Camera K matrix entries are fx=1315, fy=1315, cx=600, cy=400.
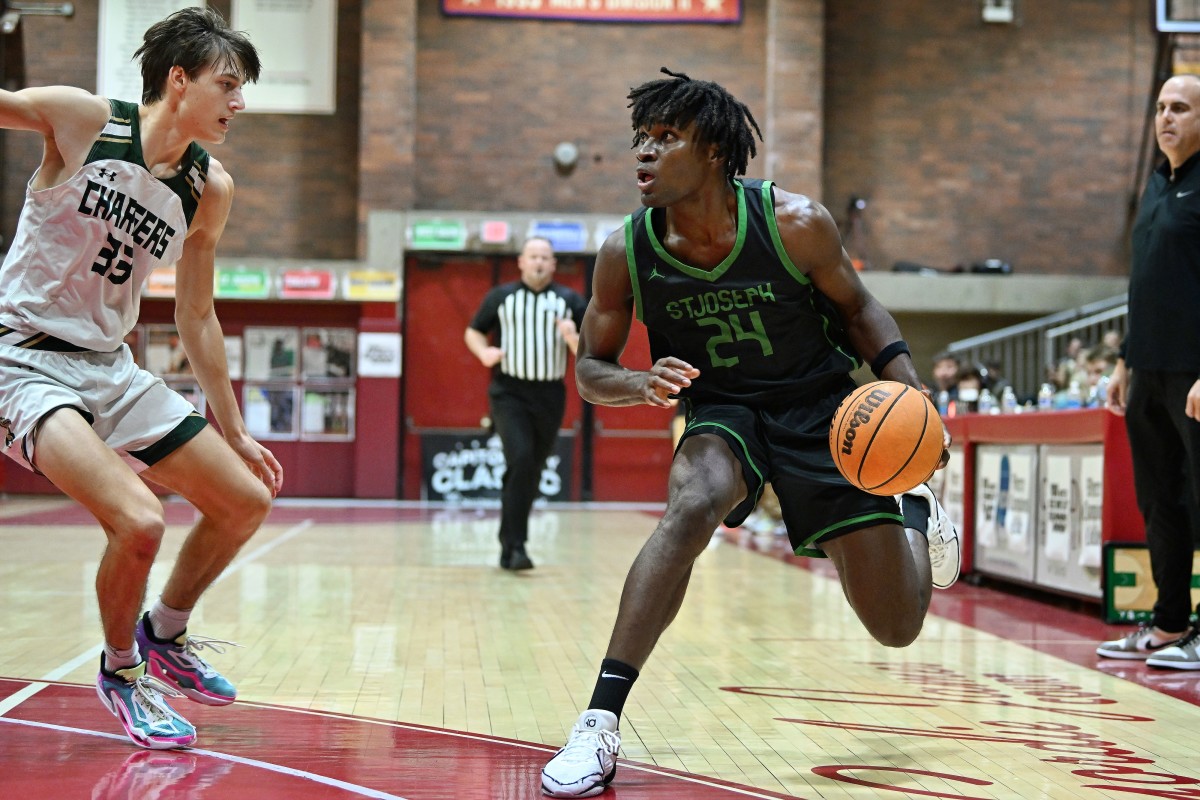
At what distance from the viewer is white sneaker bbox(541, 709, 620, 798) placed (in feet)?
9.59

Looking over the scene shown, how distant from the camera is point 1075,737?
3.73 metres

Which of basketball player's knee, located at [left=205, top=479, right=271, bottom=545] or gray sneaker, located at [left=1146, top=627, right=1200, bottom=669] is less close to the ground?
basketball player's knee, located at [left=205, top=479, right=271, bottom=545]

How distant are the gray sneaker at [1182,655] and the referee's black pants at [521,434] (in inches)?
159

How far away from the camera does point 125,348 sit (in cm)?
365

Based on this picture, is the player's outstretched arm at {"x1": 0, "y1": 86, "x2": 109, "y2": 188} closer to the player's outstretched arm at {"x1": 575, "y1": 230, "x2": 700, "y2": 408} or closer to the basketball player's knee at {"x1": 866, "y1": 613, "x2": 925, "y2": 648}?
the player's outstretched arm at {"x1": 575, "y1": 230, "x2": 700, "y2": 408}

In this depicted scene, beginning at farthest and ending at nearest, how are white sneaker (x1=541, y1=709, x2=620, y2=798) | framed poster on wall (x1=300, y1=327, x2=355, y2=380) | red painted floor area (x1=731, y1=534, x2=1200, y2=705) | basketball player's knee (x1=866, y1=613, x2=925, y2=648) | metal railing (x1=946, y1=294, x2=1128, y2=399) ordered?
framed poster on wall (x1=300, y1=327, x2=355, y2=380) < metal railing (x1=946, y1=294, x2=1128, y2=399) < red painted floor area (x1=731, y1=534, x2=1200, y2=705) < basketball player's knee (x1=866, y1=613, x2=925, y2=648) < white sneaker (x1=541, y1=709, x2=620, y2=798)

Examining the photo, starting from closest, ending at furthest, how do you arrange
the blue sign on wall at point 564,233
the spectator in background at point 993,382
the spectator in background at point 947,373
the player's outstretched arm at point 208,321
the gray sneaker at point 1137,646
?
the player's outstretched arm at point 208,321
the gray sneaker at point 1137,646
the spectator in background at point 947,373
the spectator in background at point 993,382
the blue sign on wall at point 564,233

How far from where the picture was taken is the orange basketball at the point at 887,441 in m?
3.28

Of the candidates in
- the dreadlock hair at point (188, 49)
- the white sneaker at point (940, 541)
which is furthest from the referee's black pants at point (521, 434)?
the dreadlock hair at point (188, 49)

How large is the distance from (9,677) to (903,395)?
310cm

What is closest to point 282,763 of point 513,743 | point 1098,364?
point 513,743

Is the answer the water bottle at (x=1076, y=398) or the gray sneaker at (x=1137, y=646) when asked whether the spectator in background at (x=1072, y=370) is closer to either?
the water bottle at (x=1076, y=398)

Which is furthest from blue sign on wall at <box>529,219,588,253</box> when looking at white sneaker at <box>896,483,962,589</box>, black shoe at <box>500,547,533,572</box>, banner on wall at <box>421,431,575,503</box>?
white sneaker at <box>896,483,962,589</box>

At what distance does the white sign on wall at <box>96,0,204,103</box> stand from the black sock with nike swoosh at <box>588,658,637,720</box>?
15.1m
